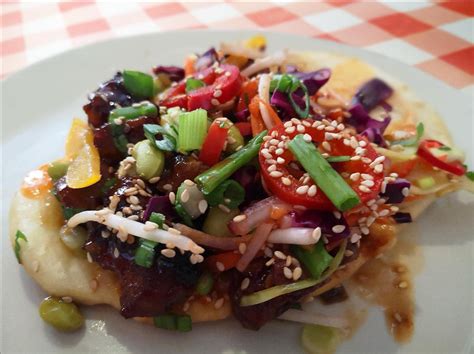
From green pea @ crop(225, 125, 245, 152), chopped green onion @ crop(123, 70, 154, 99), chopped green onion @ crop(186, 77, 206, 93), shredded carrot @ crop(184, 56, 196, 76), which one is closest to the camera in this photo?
green pea @ crop(225, 125, 245, 152)

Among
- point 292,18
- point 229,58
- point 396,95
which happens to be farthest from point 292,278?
point 292,18

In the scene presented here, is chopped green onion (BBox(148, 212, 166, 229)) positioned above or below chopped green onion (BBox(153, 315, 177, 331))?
above

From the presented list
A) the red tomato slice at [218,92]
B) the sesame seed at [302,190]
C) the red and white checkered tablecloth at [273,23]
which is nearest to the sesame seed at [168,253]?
the sesame seed at [302,190]

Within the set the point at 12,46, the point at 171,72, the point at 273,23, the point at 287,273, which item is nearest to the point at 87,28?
the point at 12,46

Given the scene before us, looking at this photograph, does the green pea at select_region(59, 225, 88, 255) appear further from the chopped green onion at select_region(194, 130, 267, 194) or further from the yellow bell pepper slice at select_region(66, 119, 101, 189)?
the chopped green onion at select_region(194, 130, 267, 194)

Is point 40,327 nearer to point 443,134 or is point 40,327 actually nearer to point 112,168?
point 112,168

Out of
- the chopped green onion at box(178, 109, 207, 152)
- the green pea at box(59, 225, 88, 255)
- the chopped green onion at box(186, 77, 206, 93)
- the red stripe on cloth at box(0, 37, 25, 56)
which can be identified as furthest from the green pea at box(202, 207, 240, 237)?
the red stripe on cloth at box(0, 37, 25, 56)
